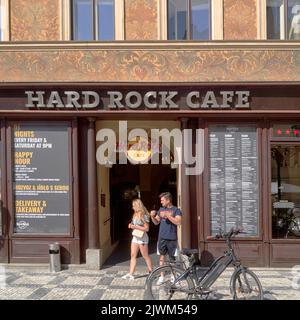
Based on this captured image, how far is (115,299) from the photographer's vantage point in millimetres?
6434

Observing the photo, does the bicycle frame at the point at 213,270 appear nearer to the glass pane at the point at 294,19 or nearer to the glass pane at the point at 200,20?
the glass pane at the point at 200,20

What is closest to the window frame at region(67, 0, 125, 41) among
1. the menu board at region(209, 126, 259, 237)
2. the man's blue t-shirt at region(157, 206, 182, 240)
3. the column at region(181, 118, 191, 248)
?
the column at region(181, 118, 191, 248)

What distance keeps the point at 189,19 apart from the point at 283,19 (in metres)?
1.98

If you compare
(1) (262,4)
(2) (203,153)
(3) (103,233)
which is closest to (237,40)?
(1) (262,4)

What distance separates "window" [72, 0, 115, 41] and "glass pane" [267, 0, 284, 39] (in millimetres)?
3274

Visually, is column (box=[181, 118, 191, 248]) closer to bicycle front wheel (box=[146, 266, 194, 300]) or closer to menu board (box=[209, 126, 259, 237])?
menu board (box=[209, 126, 259, 237])

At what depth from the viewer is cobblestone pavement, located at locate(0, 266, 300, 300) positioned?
6594 millimetres

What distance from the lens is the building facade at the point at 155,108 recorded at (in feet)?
27.5

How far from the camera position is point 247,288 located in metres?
5.88

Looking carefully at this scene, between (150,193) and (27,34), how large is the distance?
550 centimetres

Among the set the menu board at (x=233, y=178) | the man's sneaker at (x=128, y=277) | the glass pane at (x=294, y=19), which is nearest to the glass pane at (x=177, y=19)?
the menu board at (x=233, y=178)

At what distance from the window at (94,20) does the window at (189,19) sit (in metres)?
1.25

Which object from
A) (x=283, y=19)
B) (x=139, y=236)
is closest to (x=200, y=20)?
(x=283, y=19)

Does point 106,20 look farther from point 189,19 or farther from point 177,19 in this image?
point 189,19
